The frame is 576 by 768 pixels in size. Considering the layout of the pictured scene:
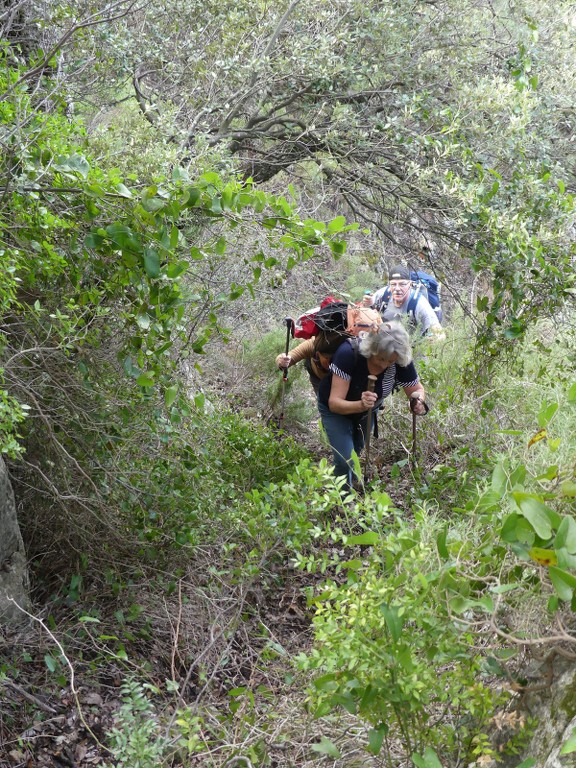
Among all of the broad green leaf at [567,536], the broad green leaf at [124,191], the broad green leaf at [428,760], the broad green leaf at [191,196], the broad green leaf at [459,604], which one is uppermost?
the broad green leaf at [124,191]

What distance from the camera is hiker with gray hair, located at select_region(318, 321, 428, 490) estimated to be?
215 inches

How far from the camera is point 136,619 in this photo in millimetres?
4727

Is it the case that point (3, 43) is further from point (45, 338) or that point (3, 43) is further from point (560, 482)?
point (560, 482)

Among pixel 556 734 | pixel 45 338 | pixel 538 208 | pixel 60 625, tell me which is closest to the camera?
pixel 556 734

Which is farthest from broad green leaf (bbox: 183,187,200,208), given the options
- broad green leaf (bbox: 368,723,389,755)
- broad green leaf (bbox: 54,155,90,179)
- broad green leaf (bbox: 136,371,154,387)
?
broad green leaf (bbox: 368,723,389,755)

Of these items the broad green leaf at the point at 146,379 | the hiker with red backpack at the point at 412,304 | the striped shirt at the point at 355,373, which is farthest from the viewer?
the hiker with red backpack at the point at 412,304

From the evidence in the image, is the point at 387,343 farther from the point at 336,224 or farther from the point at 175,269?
the point at 175,269

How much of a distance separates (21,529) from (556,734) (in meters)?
3.21

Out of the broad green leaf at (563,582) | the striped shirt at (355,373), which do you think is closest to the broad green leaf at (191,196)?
the broad green leaf at (563,582)

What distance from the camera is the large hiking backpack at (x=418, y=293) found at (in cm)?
753

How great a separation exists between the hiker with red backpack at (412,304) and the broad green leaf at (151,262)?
160 inches

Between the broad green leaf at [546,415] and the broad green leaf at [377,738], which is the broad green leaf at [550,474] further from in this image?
the broad green leaf at [377,738]

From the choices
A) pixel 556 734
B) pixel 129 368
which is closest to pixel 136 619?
pixel 129 368

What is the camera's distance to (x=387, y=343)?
5.39m
